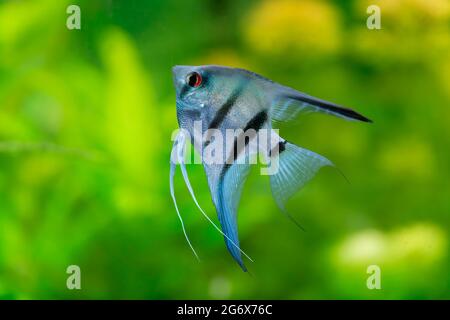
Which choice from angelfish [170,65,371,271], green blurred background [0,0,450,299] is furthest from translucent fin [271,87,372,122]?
green blurred background [0,0,450,299]

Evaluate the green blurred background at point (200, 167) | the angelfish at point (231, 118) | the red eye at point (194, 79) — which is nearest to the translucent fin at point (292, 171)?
the angelfish at point (231, 118)

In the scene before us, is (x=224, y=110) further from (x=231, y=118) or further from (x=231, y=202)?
(x=231, y=202)

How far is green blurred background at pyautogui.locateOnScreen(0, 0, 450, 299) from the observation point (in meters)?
1.40

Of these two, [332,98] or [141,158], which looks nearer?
[141,158]

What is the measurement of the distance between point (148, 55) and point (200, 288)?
2.70 feet

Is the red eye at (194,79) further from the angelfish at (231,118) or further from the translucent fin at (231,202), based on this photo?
the translucent fin at (231,202)

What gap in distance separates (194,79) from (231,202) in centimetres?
17

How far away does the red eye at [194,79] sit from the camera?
0.67 meters

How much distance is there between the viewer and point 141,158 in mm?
1397

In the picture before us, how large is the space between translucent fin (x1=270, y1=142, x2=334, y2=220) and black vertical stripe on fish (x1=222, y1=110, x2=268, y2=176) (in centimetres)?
5

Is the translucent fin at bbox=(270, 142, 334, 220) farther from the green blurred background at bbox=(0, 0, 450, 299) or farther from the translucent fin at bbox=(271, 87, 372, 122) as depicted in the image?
the green blurred background at bbox=(0, 0, 450, 299)

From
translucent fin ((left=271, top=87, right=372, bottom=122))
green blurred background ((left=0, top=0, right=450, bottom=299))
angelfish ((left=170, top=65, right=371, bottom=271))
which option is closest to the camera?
translucent fin ((left=271, top=87, right=372, bottom=122))
